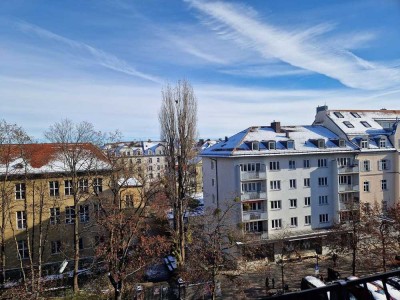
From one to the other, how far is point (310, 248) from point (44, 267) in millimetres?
18788

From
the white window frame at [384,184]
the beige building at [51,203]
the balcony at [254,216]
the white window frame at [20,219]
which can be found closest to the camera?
the beige building at [51,203]

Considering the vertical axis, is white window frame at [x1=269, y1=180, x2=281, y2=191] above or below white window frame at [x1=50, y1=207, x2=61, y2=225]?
above

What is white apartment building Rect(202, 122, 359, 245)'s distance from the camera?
78.8 feet

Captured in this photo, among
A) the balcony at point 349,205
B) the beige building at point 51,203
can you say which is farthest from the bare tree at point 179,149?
the balcony at point 349,205

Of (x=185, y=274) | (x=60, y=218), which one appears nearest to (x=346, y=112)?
(x=185, y=274)

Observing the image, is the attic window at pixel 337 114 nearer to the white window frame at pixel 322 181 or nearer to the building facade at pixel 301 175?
the building facade at pixel 301 175

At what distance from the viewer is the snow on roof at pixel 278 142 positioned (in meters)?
24.4

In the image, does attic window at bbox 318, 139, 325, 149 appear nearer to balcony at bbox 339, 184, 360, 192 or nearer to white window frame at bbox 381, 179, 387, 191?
balcony at bbox 339, 184, 360, 192

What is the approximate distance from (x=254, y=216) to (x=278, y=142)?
608 cm

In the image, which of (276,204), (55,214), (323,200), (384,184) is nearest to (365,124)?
(384,184)

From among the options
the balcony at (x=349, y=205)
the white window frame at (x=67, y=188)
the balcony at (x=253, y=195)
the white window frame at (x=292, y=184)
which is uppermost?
the white window frame at (x=67, y=188)

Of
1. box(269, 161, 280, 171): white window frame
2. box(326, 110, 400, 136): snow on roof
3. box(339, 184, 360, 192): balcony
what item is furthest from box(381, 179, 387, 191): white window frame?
box(269, 161, 280, 171): white window frame

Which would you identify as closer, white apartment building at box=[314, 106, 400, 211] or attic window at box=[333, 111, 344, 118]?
white apartment building at box=[314, 106, 400, 211]

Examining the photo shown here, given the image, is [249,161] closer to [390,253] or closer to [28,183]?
[390,253]
